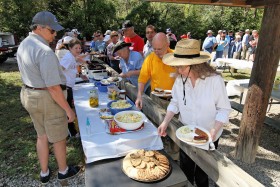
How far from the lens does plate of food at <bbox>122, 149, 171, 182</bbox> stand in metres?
1.66

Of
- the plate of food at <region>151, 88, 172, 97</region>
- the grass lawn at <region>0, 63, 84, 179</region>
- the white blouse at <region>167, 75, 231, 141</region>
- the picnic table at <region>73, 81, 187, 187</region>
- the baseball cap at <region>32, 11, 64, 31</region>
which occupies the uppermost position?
the baseball cap at <region>32, 11, 64, 31</region>

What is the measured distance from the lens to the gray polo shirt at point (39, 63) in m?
2.17

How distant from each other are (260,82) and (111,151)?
2.33 m

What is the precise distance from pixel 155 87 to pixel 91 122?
3.89 ft

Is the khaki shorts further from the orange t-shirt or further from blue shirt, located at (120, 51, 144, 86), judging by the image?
blue shirt, located at (120, 51, 144, 86)

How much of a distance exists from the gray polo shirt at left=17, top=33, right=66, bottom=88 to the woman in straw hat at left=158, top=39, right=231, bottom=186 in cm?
114

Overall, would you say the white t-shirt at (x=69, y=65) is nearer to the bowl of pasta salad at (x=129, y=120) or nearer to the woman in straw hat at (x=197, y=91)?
the bowl of pasta salad at (x=129, y=120)

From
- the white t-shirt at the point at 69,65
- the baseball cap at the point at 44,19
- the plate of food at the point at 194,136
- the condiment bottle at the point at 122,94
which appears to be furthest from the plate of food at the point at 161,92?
the baseball cap at the point at 44,19

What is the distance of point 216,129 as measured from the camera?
5.96 ft

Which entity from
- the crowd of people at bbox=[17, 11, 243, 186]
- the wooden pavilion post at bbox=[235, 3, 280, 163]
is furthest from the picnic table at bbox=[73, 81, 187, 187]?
the wooden pavilion post at bbox=[235, 3, 280, 163]

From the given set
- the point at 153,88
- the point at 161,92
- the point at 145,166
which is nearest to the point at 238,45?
the point at 153,88

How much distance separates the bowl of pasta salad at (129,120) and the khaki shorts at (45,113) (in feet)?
2.42

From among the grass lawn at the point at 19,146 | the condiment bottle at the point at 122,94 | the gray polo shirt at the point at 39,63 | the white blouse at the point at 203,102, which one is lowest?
the grass lawn at the point at 19,146

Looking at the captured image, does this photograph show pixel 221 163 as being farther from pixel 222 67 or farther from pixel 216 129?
pixel 222 67
